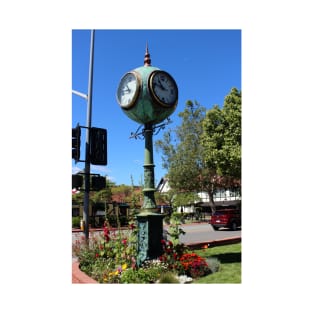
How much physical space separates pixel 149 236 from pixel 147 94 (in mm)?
A: 2765

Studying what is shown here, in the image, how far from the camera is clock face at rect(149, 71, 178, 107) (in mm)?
6200

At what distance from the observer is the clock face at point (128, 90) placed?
6.20 metres

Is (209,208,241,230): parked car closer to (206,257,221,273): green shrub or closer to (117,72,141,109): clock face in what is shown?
(206,257,221,273): green shrub

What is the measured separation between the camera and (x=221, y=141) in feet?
72.5

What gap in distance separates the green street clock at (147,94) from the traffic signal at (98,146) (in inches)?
27.5

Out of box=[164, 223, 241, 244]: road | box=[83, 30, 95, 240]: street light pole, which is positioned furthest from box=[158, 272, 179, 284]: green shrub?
box=[164, 223, 241, 244]: road

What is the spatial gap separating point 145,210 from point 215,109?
1782 centimetres

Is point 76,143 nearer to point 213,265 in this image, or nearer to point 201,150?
point 213,265

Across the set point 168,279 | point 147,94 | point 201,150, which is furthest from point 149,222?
A: point 201,150

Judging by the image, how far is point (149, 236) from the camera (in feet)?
20.3

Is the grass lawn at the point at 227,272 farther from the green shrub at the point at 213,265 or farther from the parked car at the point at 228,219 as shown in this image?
the parked car at the point at 228,219
